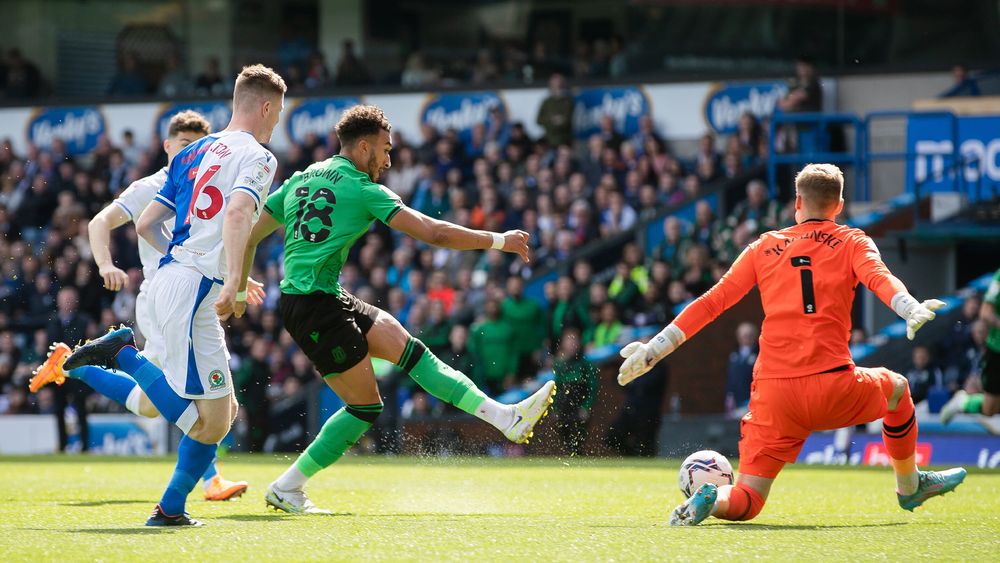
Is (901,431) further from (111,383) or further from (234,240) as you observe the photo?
(111,383)

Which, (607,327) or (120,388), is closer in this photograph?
(120,388)

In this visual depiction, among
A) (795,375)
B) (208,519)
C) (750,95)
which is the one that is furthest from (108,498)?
(750,95)

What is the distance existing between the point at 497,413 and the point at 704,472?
114 centimetres

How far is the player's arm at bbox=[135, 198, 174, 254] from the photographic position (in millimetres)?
7539

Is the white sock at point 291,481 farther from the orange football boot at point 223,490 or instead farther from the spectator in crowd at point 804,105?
the spectator in crowd at point 804,105

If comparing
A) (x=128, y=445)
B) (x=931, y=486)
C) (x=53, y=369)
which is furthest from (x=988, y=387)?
(x=128, y=445)

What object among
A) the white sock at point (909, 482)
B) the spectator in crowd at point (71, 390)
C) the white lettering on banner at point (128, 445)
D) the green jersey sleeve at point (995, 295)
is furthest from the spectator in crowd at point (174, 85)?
the white sock at point (909, 482)

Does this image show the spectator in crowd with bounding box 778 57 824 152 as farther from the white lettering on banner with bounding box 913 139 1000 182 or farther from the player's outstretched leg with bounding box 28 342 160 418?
the player's outstretched leg with bounding box 28 342 160 418

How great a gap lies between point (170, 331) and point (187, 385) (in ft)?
0.91

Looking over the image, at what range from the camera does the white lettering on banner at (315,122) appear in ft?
75.7

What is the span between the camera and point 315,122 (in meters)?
23.3

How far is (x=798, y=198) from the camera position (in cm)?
721

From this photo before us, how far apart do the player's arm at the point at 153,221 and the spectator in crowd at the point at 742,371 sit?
8.27m

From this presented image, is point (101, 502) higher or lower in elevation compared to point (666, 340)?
lower
